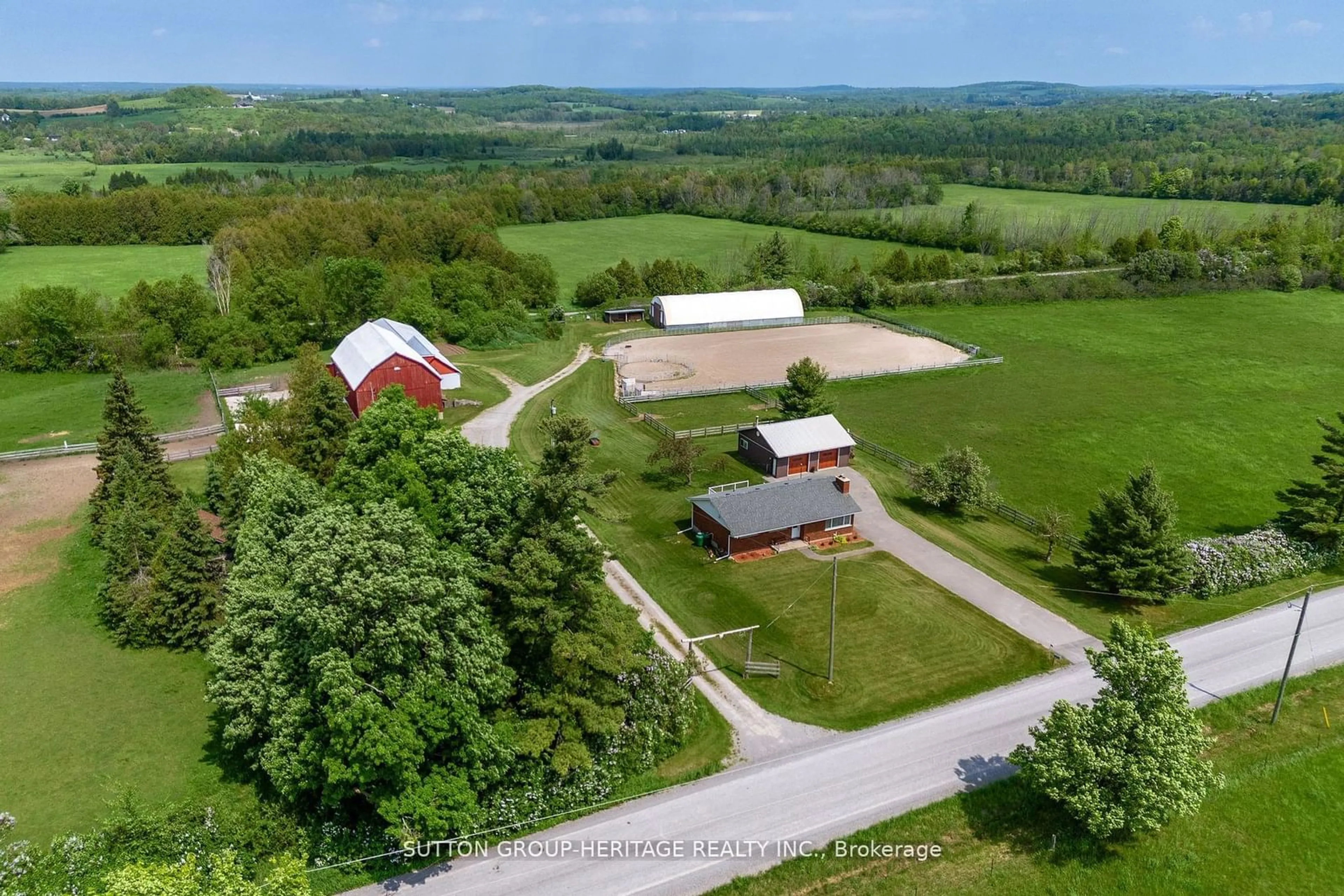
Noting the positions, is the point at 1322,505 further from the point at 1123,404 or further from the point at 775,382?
the point at 775,382

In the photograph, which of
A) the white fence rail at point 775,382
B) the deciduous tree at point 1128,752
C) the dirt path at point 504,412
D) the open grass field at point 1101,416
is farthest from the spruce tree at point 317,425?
the deciduous tree at point 1128,752

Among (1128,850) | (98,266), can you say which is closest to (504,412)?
(1128,850)

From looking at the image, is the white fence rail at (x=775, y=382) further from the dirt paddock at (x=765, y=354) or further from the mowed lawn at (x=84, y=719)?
the mowed lawn at (x=84, y=719)

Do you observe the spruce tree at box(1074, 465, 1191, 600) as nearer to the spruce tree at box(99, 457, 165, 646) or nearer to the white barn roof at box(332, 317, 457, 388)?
the spruce tree at box(99, 457, 165, 646)

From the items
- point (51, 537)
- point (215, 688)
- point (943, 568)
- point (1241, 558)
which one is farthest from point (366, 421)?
point (1241, 558)

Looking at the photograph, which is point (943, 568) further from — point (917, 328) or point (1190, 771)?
point (917, 328)
